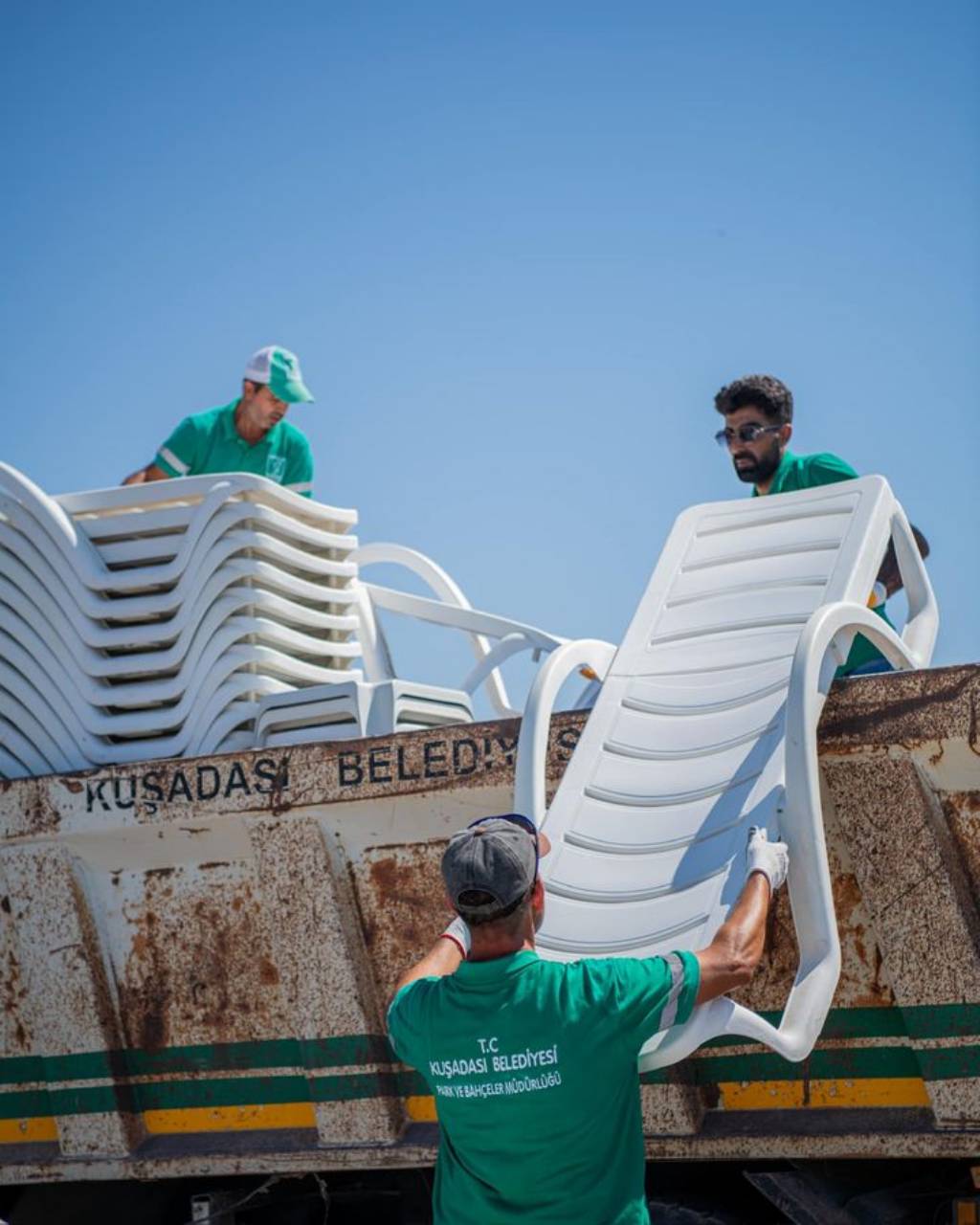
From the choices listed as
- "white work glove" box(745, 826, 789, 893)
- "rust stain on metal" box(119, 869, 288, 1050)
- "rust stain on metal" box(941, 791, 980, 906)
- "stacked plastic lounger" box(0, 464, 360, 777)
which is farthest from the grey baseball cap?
"stacked plastic lounger" box(0, 464, 360, 777)

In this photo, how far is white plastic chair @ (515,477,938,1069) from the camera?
3604 millimetres

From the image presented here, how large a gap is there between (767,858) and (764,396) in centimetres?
205

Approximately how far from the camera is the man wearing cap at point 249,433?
6.07 meters

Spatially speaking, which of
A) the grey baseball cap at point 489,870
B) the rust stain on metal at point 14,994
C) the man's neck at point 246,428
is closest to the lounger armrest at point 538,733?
the grey baseball cap at point 489,870

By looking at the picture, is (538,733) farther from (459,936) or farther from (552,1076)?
(552,1076)

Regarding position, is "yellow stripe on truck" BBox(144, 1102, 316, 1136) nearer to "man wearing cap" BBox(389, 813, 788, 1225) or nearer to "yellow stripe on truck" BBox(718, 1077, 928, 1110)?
"yellow stripe on truck" BBox(718, 1077, 928, 1110)

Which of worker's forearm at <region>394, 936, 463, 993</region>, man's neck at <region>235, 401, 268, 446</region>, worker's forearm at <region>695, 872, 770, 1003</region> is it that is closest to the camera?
worker's forearm at <region>695, 872, 770, 1003</region>

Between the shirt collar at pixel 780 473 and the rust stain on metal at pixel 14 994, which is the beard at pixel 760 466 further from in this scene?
the rust stain on metal at pixel 14 994

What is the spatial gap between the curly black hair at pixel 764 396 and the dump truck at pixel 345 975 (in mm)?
1301

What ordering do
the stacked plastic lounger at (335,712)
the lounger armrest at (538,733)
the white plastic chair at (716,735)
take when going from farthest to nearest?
the stacked plastic lounger at (335,712)
the lounger armrest at (538,733)
the white plastic chair at (716,735)

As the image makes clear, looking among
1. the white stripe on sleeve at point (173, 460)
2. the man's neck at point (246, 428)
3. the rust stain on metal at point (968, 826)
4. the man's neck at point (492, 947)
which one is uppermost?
the man's neck at point (246, 428)

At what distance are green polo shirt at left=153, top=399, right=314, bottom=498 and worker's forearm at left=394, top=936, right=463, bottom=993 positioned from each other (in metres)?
2.86

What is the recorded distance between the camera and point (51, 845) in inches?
198

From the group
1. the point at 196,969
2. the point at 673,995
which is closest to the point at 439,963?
the point at 673,995
